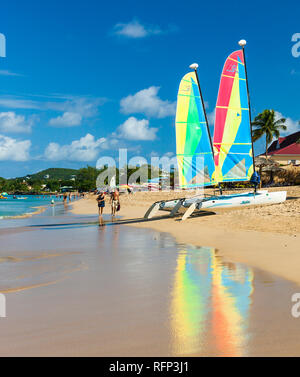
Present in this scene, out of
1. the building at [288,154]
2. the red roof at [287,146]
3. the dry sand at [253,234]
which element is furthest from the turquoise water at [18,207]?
the red roof at [287,146]

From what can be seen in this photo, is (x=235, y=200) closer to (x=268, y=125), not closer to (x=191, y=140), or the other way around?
(x=191, y=140)

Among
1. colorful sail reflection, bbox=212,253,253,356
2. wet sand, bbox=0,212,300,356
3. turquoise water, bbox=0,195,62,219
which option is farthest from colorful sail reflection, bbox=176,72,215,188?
turquoise water, bbox=0,195,62,219

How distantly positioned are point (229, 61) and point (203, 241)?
462 inches

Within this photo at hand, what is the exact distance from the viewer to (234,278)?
268 inches

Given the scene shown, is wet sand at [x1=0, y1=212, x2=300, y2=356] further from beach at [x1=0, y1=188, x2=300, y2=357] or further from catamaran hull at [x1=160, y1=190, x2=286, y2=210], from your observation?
catamaran hull at [x1=160, y1=190, x2=286, y2=210]

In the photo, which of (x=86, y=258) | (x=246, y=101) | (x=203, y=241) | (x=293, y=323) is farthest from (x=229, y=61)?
(x=293, y=323)

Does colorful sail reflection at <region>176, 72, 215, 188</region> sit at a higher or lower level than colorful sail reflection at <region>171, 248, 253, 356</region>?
higher

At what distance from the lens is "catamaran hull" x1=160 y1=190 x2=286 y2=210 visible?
17797 millimetres

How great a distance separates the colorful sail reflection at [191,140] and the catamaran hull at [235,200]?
141 centimetres

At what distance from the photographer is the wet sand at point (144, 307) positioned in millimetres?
3902

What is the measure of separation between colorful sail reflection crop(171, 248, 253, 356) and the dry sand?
867 mm

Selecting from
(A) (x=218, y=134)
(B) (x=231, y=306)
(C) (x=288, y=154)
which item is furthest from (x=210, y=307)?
(C) (x=288, y=154)

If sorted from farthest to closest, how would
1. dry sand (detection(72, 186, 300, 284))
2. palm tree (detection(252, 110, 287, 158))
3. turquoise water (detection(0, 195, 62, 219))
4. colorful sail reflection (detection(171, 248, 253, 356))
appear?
1. palm tree (detection(252, 110, 287, 158))
2. turquoise water (detection(0, 195, 62, 219))
3. dry sand (detection(72, 186, 300, 284))
4. colorful sail reflection (detection(171, 248, 253, 356))
